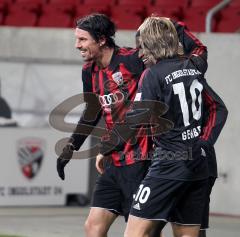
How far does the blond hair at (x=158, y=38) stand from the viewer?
5.64 meters

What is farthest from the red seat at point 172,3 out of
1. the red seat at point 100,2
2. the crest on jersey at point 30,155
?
the crest on jersey at point 30,155

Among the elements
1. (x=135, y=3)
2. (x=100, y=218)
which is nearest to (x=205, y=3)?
(x=135, y=3)

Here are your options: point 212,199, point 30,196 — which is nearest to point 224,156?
point 212,199

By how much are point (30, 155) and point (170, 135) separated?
7206mm

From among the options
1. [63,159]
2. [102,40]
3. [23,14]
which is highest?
[102,40]

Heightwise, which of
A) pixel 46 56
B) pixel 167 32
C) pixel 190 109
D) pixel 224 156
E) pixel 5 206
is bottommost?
pixel 5 206

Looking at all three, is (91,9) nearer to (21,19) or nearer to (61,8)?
(61,8)

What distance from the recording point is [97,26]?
260 inches

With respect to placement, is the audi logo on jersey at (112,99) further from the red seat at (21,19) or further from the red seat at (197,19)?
the red seat at (21,19)

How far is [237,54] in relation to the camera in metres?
11.8

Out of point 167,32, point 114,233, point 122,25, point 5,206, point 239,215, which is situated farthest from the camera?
point 122,25

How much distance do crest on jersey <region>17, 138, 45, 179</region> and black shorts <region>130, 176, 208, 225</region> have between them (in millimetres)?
6995

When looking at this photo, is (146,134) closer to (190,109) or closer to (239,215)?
(190,109)

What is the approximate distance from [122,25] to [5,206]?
3.50 meters
